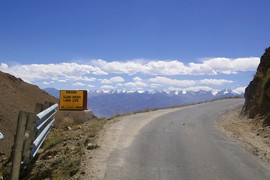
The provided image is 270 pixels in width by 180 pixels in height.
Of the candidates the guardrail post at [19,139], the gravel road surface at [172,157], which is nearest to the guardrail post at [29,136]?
the guardrail post at [19,139]

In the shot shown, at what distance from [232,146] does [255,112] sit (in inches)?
316

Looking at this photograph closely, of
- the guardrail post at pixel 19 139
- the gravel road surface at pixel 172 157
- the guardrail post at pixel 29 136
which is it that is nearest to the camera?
the guardrail post at pixel 19 139

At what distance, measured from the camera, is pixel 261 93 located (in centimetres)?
2039

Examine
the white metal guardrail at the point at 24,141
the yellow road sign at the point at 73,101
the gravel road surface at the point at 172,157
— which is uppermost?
the yellow road sign at the point at 73,101

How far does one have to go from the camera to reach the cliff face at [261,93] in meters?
19.2

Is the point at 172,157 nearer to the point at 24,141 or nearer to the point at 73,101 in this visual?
the point at 24,141

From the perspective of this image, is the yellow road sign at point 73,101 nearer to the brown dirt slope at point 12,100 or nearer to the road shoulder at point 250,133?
the brown dirt slope at point 12,100

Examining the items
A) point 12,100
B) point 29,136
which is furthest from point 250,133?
point 12,100

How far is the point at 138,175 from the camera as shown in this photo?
8781mm

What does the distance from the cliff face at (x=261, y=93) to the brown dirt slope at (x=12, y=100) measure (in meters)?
11.9

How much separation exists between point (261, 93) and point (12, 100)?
15.9m

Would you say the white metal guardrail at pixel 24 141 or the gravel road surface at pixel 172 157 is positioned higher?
the white metal guardrail at pixel 24 141

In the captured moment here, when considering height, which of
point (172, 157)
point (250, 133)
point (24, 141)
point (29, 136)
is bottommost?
point (172, 157)

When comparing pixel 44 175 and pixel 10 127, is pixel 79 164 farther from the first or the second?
pixel 10 127
